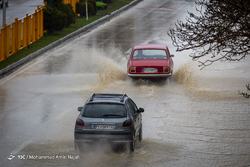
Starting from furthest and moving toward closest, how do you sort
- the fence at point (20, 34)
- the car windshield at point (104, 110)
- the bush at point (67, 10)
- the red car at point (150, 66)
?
the bush at point (67, 10), the fence at point (20, 34), the red car at point (150, 66), the car windshield at point (104, 110)

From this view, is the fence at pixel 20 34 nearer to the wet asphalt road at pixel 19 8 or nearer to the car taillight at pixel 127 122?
the wet asphalt road at pixel 19 8

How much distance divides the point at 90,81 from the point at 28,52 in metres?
6.52

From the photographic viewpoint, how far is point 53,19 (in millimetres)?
28922

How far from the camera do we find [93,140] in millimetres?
10188

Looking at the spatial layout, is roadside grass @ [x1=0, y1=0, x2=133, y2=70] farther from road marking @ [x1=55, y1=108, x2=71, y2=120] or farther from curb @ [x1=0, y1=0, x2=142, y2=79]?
road marking @ [x1=55, y1=108, x2=71, y2=120]

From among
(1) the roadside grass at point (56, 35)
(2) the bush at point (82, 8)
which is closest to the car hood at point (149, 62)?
(1) the roadside grass at point (56, 35)

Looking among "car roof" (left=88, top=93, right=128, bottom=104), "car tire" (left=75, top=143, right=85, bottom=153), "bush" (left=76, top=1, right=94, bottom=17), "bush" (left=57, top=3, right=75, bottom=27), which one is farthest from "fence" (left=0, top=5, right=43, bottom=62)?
"car tire" (left=75, top=143, right=85, bottom=153)

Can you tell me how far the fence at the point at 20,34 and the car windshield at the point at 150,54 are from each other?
673 cm

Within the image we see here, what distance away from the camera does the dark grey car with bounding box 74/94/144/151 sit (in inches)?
402

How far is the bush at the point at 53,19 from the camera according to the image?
2888 cm

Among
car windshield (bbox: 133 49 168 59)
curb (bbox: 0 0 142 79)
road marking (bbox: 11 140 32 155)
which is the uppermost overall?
car windshield (bbox: 133 49 168 59)

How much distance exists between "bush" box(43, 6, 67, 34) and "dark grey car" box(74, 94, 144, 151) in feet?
62.4

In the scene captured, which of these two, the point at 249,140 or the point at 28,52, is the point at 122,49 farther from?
the point at 249,140

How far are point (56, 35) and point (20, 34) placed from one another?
556cm
